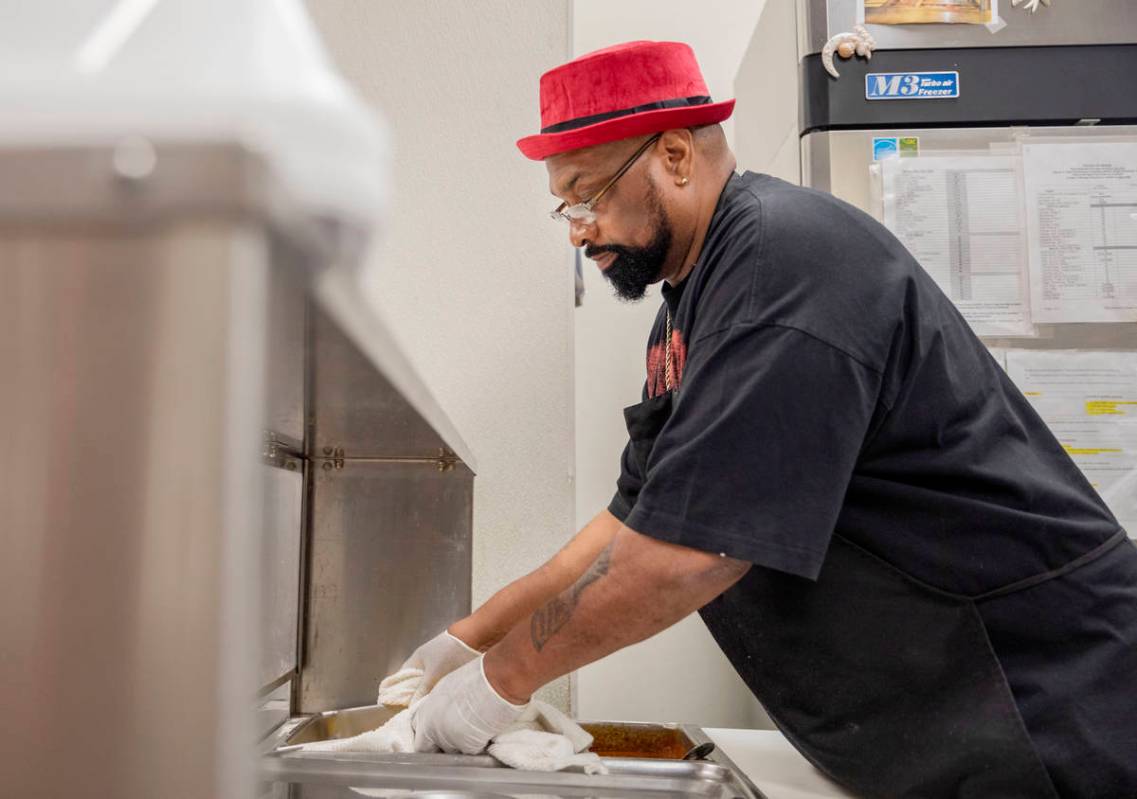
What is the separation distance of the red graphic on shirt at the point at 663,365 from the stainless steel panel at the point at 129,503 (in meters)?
1.06

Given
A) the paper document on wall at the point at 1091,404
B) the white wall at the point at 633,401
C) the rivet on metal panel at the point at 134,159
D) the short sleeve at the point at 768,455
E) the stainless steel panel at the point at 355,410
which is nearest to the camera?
the rivet on metal panel at the point at 134,159

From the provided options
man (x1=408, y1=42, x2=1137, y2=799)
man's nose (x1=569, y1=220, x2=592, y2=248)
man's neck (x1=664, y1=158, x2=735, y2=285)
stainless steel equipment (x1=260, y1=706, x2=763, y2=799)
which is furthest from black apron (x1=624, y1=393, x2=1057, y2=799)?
man's nose (x1=569, y1=220, x2=592, y2=248)

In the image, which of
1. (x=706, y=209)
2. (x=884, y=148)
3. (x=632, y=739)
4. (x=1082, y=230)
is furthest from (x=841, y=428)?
(x=1082, y=230)

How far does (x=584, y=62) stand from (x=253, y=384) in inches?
46.6

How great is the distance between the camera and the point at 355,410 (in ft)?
3.10

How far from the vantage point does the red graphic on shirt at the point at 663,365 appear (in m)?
1.33

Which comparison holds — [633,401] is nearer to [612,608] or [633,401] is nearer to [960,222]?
[960,222]

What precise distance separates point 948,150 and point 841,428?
2.93 ft

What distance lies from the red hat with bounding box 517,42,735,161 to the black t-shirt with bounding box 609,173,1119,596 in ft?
0.70

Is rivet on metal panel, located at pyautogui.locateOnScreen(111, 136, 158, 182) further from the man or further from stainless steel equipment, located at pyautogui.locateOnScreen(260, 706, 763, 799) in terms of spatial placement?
stainless steel equipment, located at pyautogui.locateOnScreen(260, 706, 763, 799)

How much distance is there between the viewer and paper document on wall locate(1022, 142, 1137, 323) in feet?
5.02

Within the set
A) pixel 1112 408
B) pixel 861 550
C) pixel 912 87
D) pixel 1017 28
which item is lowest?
pixel 861 550

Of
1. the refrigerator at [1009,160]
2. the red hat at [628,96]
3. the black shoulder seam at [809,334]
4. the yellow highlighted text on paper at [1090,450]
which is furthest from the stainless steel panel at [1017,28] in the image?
the black shoulder seam at [809,334]

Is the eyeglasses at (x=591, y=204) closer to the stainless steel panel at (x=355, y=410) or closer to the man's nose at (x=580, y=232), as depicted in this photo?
the man's nose at (x=580, y=232)
